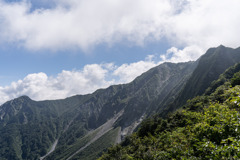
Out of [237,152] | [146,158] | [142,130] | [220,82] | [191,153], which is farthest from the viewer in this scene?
[220,82]

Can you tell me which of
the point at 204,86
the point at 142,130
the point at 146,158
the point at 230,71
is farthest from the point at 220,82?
the point at 146,158

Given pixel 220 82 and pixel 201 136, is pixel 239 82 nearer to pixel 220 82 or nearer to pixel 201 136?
pixel 201 136

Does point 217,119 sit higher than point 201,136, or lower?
higher

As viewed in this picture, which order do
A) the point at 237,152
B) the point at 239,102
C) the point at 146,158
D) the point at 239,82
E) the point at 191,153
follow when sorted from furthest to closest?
the point at 239,82 < the point at 146,158 < the point at 191,153 < the point at 239,102 < the point at 237,152

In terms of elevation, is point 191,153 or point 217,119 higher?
point 217,119

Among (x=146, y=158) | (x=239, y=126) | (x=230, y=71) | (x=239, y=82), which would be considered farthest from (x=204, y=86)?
(x=239, y=126)

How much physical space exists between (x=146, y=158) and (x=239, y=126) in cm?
1842

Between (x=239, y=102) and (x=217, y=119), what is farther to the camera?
(x=217, y=119)

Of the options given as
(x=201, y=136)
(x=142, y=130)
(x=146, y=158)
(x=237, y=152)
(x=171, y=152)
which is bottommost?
(x=142, y=130)

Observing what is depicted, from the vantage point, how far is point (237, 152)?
8.23 meters

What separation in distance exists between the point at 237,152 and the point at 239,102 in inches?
107

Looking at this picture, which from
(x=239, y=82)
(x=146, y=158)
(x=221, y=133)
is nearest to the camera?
(x=221, y=133)

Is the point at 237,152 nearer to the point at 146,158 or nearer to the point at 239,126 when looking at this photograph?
the point at 239,126

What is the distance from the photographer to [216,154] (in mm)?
9703
